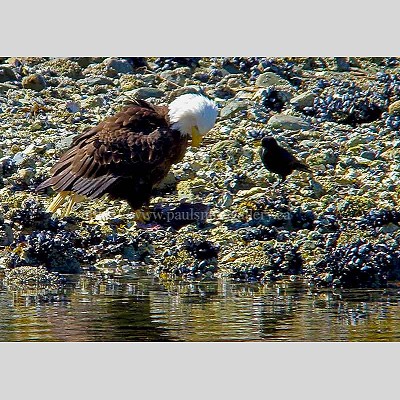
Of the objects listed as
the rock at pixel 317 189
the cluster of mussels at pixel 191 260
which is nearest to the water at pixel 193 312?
the cluster of mussels at pixel 191 260

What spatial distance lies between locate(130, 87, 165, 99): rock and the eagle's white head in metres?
2.64

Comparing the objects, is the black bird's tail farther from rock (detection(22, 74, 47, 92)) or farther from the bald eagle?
rock (detection(22, 74, 47, 92))

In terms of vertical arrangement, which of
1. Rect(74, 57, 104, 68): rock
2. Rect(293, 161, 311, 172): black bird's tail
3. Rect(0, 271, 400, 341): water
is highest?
Rect(74, 57, 104, 68): rock

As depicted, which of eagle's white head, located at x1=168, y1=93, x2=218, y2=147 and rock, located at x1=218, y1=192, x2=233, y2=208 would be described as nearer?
eagle's white head, located at x1=168, y1=93, x2=218, y2=147

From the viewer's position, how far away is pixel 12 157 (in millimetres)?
14648

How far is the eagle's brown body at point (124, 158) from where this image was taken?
13023mm

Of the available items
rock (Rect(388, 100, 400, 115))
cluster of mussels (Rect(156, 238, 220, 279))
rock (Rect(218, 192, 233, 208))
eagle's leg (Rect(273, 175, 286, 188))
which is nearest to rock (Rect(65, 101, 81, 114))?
rock (Rect(218, 192, 233, 208))

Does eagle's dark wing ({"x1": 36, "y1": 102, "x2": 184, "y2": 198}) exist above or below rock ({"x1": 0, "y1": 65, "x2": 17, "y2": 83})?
below

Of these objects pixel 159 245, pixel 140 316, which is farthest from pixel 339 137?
pixel 140 316

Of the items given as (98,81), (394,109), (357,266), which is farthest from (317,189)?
(98,81)

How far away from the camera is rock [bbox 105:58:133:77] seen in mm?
17094

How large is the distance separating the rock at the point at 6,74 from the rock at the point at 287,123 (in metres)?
3.63

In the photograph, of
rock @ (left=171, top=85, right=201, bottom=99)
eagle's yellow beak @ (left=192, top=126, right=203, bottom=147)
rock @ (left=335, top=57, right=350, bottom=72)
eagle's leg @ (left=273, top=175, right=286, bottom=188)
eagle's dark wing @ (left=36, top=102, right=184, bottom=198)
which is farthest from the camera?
rock @ (left=335, top=57, right=350, bottom=72)
